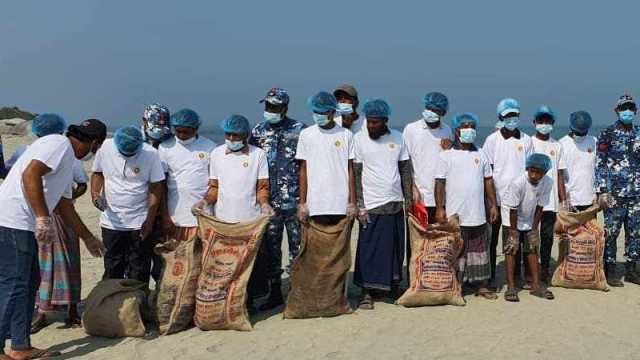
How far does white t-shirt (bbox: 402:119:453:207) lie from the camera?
6348 millimetres

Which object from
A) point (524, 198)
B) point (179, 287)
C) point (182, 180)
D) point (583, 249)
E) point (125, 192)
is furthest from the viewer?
point (583, 249)

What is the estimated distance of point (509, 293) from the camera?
6.36 m

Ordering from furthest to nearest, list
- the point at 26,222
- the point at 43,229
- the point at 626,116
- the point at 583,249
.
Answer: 1. the point at 626,116
2. the point at 583,249
3. the point at 26,222
4. the point at 43,229

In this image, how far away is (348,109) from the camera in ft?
21.0

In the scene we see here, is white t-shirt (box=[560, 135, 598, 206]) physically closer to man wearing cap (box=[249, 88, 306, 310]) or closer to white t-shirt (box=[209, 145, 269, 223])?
man wearing cap (box=[249, 88, 306, 310])

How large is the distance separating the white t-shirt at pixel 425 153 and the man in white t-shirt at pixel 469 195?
0.38ft

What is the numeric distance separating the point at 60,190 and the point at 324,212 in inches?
90.7

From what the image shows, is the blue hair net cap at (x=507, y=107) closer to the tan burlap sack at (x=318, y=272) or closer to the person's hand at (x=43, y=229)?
the tan burlap sack at (x=318, y=272)

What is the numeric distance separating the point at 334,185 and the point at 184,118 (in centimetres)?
153

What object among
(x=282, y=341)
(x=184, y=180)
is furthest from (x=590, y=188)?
(x=184, y=180)

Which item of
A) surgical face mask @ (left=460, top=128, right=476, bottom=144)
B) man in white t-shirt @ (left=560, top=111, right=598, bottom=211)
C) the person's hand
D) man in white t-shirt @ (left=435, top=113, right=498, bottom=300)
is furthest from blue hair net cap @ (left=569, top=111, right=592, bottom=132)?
the person's hand

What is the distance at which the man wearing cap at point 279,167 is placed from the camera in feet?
19.6

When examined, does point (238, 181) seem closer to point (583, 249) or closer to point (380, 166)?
point (380, 166)


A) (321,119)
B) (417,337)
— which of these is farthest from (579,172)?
(321,119)
